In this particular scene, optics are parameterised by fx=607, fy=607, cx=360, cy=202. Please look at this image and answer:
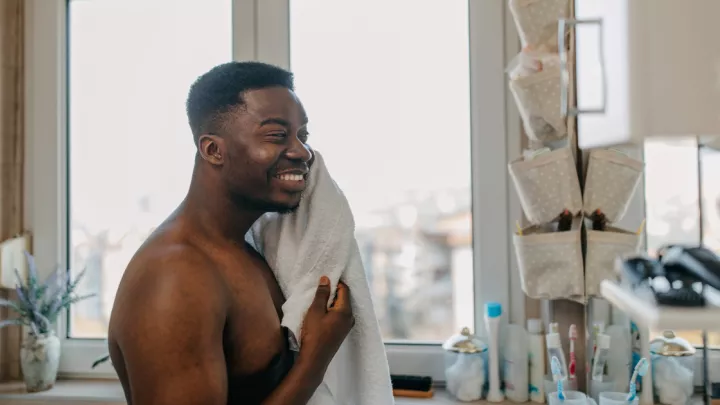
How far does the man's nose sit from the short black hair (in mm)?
102

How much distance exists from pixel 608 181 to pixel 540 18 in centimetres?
38

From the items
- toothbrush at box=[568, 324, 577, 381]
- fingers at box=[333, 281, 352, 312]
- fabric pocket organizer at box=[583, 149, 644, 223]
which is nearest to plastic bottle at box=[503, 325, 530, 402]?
toothbrush at box=[568, 324, 577, 381]

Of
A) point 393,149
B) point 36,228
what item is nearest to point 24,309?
point 36,228

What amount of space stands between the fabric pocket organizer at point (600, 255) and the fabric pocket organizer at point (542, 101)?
237 mm

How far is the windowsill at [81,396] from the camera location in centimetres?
147

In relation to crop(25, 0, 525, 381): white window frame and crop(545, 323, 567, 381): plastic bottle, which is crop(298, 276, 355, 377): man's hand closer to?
crop(545, 323, 567, 381): plastic bottle

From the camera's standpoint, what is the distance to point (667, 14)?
693mm

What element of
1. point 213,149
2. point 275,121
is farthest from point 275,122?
point 213,149

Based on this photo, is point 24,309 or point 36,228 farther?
point 36,228

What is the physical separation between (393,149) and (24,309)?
104cm

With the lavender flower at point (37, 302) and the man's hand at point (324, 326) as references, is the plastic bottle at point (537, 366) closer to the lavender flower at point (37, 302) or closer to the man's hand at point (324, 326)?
the man's hand at point (324, 326)

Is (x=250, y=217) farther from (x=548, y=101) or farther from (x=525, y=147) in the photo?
(x=525, y=147)

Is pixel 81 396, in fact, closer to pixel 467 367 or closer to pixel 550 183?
pixel 467 367

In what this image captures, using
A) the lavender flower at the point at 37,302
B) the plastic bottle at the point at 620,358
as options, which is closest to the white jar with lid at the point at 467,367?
the plastic bottle at the point at 620,358
